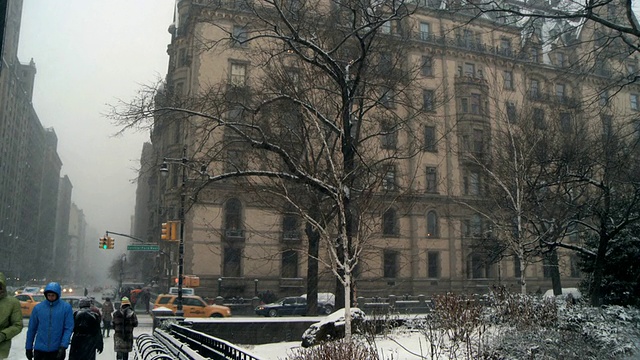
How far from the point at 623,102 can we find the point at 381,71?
22349 millimetres

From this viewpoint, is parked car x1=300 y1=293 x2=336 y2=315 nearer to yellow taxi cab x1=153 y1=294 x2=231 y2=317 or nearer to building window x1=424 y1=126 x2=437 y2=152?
yellow taxi cab x1=153 y1=294 x2=231 y2=317

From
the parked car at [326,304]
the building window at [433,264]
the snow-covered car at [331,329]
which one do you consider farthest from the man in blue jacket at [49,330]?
the building window at [433,264]

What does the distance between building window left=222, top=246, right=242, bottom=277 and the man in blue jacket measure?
108ft

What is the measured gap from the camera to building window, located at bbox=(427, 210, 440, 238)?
46.5 metres

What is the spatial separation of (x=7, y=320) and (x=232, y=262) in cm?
3432

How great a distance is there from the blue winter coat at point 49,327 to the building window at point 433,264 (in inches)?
1614

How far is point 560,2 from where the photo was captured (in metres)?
12.1

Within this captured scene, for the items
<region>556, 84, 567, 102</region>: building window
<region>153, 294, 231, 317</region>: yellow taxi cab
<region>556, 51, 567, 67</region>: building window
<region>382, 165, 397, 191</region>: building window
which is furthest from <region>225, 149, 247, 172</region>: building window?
<region>556, 84, 567, 102</region>: building window

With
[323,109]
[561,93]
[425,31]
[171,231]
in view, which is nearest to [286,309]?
[171,231]

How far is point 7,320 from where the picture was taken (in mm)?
6863

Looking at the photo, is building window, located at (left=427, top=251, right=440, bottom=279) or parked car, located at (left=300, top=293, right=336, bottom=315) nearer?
parked car, located at (left=300, top=293, right=336, bottom=315)

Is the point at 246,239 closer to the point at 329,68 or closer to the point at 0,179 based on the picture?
the point at 329,68

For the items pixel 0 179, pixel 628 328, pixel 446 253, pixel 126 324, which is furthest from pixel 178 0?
pixel 0 179

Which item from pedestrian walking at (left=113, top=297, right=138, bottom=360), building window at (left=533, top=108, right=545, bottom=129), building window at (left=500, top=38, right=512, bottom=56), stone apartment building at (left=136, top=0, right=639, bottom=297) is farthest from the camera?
stone apartment building at (left=136, top=0, right=639, bottom=297)
